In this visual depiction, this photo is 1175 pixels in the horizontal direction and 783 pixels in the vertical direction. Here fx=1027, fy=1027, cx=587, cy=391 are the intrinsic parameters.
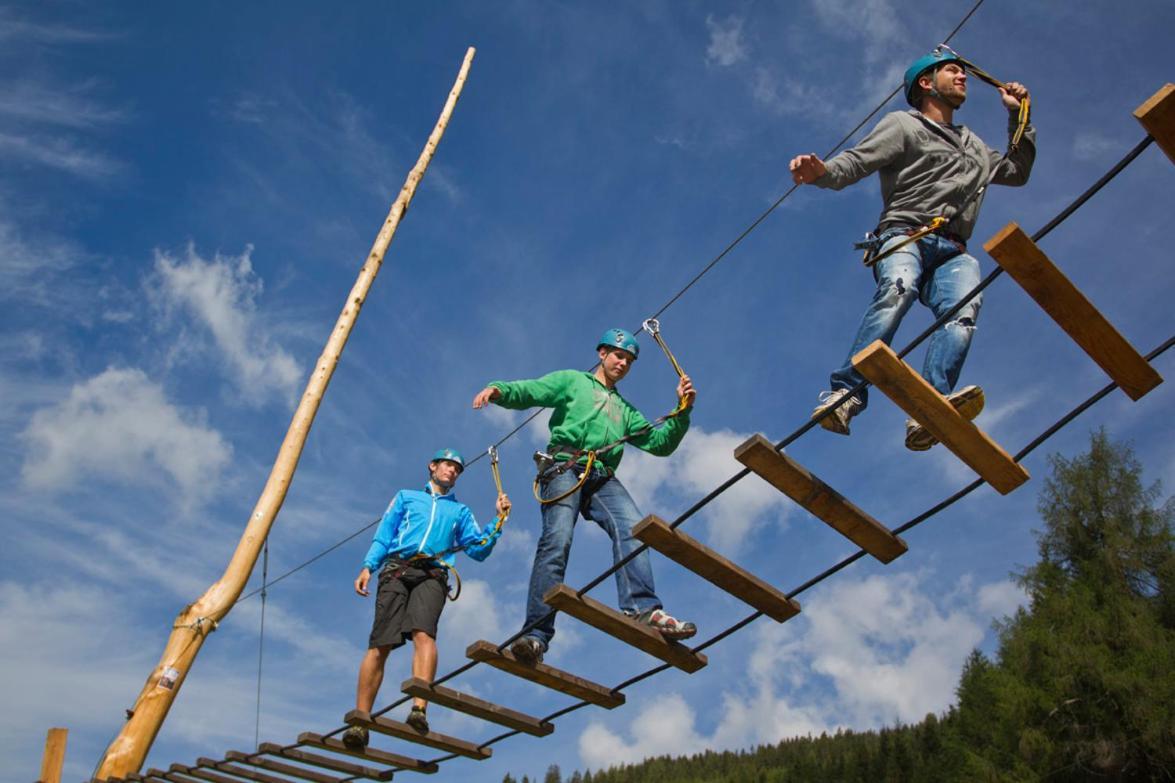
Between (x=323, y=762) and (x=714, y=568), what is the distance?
9.09 ft

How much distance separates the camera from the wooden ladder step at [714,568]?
430 centimetres

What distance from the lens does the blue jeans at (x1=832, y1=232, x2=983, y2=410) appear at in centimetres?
403

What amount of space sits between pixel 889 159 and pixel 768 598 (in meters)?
2.03

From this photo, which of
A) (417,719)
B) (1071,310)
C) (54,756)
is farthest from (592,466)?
(54,756)

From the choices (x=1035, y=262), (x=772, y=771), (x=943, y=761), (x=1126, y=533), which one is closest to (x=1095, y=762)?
(x=1126, y=533)

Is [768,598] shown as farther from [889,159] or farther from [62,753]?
[62,753]

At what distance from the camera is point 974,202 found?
4.54 m

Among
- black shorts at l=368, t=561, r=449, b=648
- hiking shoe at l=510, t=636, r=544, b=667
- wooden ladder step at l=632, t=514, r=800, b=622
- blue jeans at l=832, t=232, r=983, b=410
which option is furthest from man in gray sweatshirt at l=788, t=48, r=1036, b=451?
black shorts at l=368, t=561, r=449, b=648

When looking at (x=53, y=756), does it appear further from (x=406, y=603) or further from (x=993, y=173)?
(x=993, y=173)

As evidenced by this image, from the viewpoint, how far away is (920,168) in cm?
449

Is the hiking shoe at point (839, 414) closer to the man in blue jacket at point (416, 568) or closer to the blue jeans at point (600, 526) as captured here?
the blue jeans at point (600, 526)

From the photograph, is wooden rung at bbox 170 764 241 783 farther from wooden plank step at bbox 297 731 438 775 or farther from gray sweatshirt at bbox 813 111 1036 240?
gray sweatshirt at bbox 813 111 1036 240

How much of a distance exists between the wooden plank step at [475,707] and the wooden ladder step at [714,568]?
1.47 m

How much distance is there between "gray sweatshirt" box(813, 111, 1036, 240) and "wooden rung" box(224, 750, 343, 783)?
450 cm
